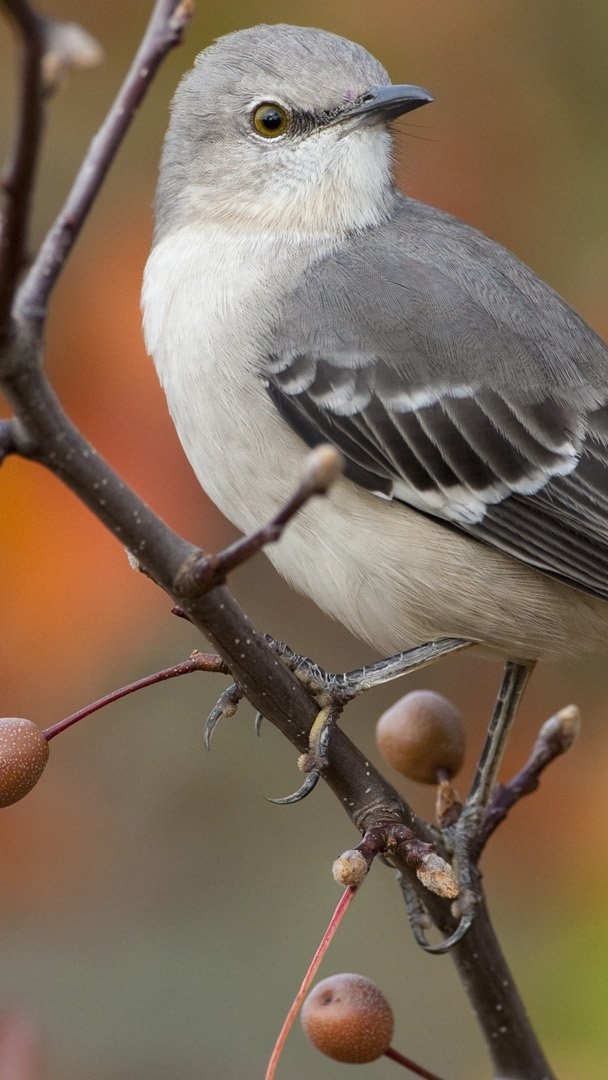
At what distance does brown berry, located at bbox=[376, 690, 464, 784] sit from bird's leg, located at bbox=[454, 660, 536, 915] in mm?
201

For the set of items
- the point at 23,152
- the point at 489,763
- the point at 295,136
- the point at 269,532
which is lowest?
the point at 269,532

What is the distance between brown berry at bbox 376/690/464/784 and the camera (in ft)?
9.39

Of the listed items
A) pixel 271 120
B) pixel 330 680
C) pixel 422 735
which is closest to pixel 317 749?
pixel 330 680

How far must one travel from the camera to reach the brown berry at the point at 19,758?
2213 millimetres

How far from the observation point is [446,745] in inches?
113

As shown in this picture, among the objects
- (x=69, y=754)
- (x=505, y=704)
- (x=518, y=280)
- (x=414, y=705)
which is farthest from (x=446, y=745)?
(x=69, y=754)

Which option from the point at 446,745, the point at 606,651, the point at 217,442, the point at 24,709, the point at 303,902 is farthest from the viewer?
the point at 303,902

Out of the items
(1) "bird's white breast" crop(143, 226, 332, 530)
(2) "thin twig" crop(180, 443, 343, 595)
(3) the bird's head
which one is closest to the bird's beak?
(3) the bird's head

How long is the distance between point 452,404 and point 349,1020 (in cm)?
160

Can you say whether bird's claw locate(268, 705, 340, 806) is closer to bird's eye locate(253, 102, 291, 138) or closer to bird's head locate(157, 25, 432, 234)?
bird's head locate(157, 25, 432, 234)

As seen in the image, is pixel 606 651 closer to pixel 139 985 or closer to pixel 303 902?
pixel 303 902

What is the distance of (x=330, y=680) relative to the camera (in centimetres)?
280

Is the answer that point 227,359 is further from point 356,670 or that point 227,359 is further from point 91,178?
point 91,178

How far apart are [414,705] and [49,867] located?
1898 millimetres
